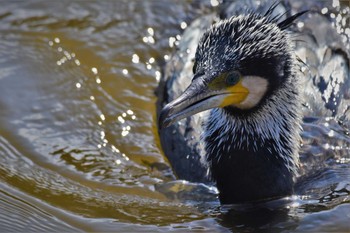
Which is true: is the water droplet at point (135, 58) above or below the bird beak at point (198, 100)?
above

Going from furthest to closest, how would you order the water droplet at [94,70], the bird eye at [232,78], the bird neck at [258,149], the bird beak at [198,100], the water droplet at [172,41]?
the water droplet at [172,41] → the water droplet at [94,70] → the bird neck at [258,149] → the bird eye at [232,78] → the bird beak at [198,100]

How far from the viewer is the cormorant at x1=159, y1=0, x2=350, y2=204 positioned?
5.35m

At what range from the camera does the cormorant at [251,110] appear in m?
5.35

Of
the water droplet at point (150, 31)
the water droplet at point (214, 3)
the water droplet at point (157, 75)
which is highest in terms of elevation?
the water droplet at point (214, 3)

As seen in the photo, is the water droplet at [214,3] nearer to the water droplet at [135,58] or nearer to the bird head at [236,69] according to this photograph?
the water droplet at [135,58]

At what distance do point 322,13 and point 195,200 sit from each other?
2752mm

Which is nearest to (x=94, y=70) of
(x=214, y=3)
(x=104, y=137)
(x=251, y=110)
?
(x=104, y=137)

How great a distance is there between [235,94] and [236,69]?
175 mm

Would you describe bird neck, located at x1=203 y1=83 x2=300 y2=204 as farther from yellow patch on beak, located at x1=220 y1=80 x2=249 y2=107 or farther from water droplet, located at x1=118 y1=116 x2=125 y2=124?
water droplet, located at x1=118 y1=116 x2=125 y2=124

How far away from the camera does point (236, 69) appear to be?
5.30 metres

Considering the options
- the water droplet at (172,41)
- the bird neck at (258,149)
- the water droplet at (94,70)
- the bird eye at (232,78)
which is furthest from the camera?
the water droplet at (172,41)

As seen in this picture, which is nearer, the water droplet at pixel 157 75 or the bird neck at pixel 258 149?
the bird neck at pixel 258 149

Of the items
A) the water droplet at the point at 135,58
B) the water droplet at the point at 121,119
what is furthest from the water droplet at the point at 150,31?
the water droplet at the point at 121,119

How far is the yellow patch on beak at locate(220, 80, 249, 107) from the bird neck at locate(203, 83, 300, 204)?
0.66ft
